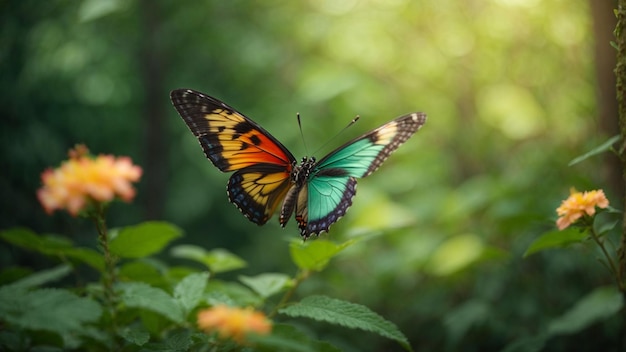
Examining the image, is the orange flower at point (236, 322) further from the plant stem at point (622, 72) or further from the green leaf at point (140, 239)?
the plant stem at point (622, 72)

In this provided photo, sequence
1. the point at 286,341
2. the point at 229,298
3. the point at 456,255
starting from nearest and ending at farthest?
the point at 286,341
the point at 229,298
the point at 456,255

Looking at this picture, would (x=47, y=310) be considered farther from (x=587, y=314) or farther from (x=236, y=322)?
(x=587, y=314)

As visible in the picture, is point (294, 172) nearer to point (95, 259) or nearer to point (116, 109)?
point (95, 259)

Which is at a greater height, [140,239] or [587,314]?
[140,239]

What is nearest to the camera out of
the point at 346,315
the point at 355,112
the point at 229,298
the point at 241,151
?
the point at 346,315

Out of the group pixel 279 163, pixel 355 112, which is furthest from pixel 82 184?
pixel 355 112

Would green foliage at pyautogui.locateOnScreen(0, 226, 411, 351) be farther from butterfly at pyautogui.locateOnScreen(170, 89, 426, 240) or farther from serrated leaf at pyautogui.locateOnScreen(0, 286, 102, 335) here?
butterfly at pyautogui.locateOnScreen(170, 89, 426, 240)

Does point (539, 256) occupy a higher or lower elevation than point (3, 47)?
lower

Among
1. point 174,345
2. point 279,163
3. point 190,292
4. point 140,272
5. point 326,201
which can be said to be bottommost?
point 174,345

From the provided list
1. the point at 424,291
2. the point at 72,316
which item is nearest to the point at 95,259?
the point at 72,316
